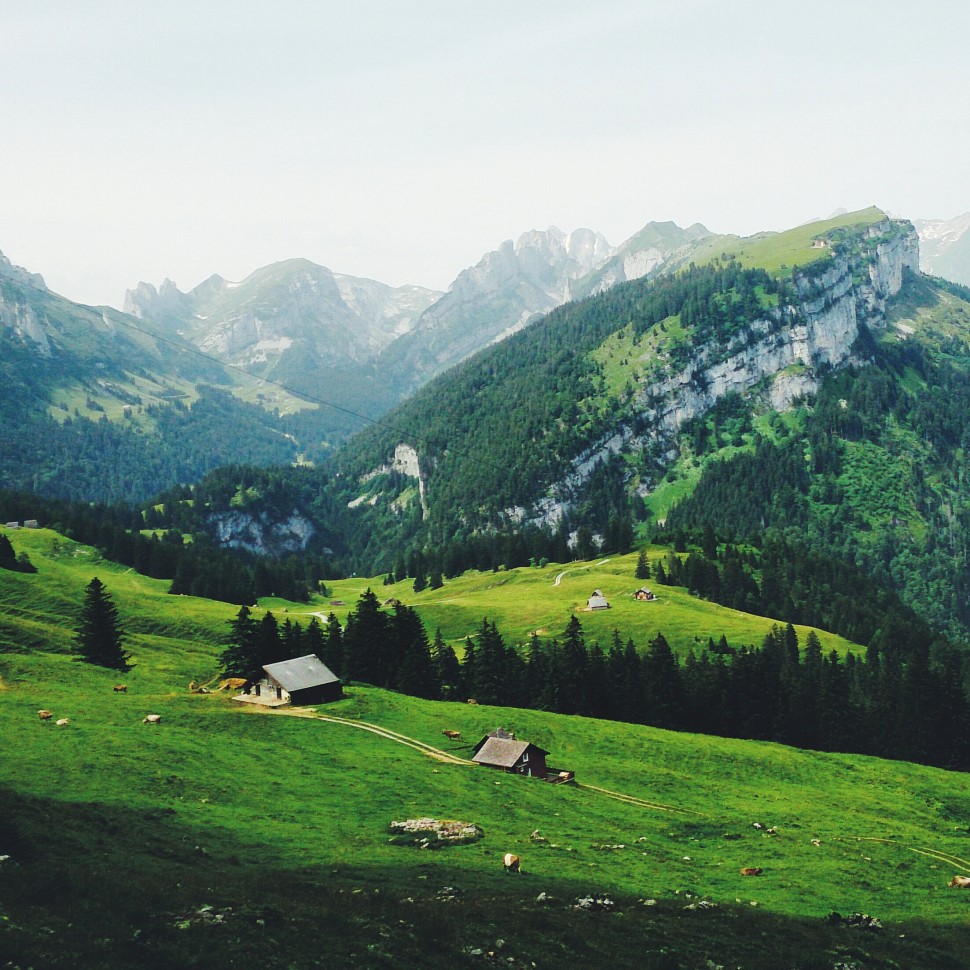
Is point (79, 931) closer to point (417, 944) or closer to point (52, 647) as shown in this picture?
point (417, 944)

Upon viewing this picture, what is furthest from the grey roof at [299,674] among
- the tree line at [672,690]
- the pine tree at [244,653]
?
the tree line at [672,690]

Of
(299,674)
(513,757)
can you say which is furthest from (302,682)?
(513,757)

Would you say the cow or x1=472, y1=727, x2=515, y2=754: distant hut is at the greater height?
the cow

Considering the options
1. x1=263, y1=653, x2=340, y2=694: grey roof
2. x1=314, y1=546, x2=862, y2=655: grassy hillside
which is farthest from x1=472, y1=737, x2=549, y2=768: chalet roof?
x1=314, y1=546, x2=862, y2=655: grassy hillside

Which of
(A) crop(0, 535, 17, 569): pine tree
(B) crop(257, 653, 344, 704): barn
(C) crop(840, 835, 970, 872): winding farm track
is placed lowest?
(C) crop(840, 835, 970, 872): winding farm track

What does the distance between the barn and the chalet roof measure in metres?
19.1

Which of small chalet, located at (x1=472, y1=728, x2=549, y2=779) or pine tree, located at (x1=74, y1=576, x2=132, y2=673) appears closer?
small chalet, located at (x1=472, y1=728, x2=549, y2=779)

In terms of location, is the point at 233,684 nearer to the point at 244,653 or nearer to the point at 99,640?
the point at 244,653

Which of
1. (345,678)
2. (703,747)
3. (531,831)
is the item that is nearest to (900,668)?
(703,747)

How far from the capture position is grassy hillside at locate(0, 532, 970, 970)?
33719 mm

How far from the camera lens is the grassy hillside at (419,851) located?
33719 millimetres

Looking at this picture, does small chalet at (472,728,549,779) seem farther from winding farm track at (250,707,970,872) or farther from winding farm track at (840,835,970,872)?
winding farm track at (840,835,970,872)

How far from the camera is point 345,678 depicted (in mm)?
102500

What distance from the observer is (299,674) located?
282 ft
